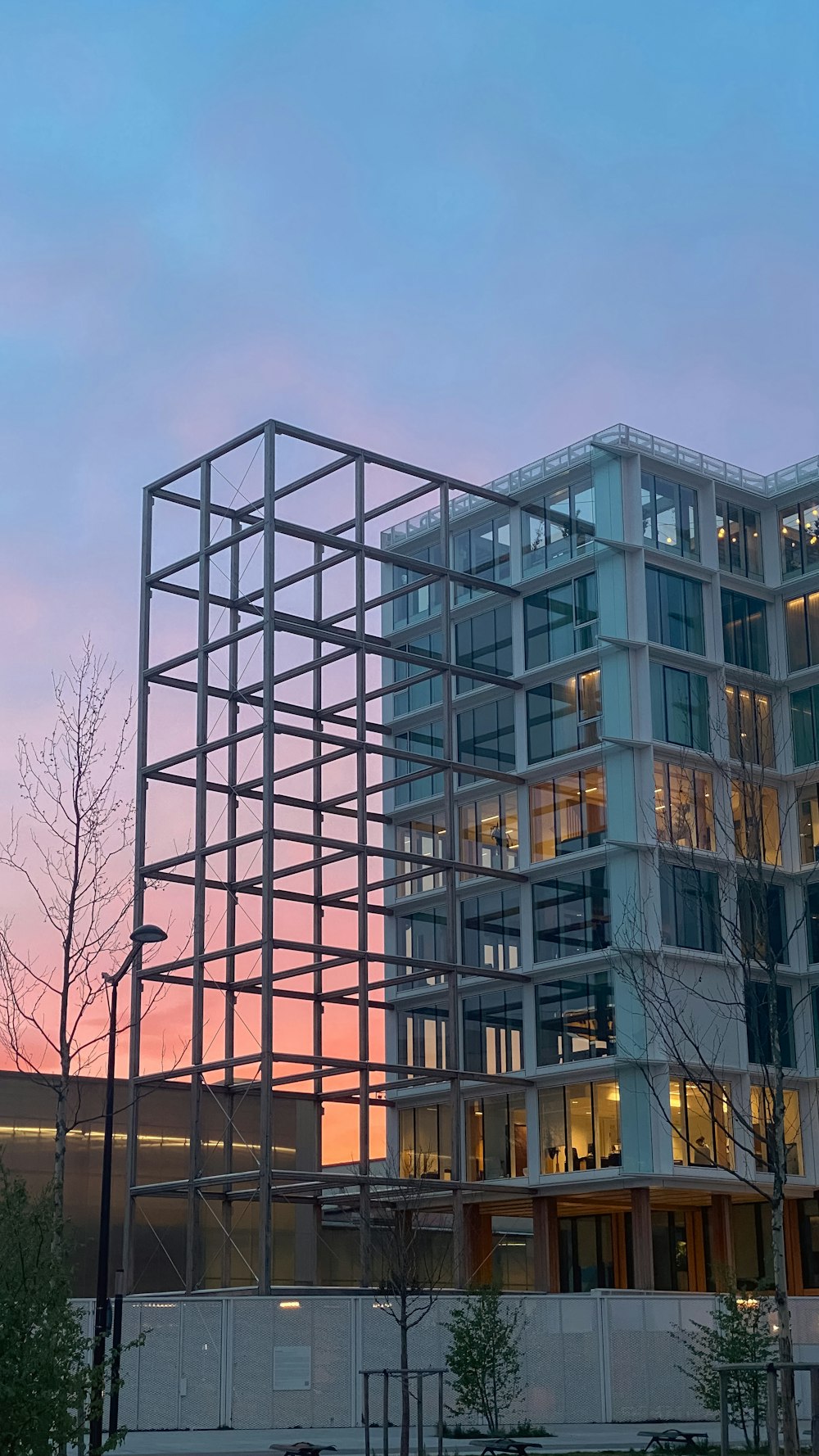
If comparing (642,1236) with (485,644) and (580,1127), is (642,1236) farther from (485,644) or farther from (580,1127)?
(485,644)

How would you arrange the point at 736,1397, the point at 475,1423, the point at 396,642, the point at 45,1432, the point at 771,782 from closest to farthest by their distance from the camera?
the point at 45,1432 → the point at 736,1397 → the point at 475,1423 → the point at 771,782 → the point at 396,642

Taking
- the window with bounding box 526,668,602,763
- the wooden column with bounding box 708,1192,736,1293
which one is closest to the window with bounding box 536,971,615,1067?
the wooden column with bounding box 708,1192,736,1293

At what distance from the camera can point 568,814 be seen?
66.3 metres

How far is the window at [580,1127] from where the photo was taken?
62.1m

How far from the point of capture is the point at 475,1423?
43.5 metres

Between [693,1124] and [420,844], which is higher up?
[420,844]

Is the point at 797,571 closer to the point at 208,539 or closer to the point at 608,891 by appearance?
the point at 608,891

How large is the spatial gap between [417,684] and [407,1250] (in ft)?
121

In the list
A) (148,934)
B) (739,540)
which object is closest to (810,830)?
(739,540)

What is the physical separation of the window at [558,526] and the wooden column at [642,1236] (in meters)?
23.8

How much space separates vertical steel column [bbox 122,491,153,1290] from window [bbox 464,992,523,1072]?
1304 centimetres

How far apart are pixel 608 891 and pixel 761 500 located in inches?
730

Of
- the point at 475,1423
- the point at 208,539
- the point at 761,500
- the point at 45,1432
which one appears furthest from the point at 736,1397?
the point at 761,500

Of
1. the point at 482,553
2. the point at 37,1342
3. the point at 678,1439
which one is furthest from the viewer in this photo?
the point at 482,553
